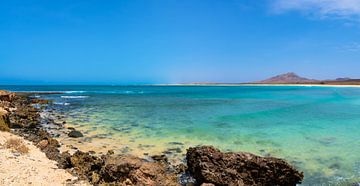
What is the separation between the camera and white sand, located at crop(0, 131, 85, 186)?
9008mm

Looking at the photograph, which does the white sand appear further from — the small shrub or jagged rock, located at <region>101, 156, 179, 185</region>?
jagged rock, located at <region>101, 156, 179, 185</region>

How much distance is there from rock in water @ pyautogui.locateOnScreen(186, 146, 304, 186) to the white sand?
4536 mm

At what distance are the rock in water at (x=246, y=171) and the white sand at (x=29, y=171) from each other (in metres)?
4.54

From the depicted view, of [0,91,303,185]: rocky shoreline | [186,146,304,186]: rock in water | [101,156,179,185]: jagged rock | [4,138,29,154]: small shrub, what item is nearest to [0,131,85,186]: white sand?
[4,138,29,154]: small shrub

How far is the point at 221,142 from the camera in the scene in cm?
1662

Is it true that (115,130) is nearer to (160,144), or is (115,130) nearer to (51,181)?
(160,144)

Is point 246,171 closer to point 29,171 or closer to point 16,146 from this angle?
point 29,171

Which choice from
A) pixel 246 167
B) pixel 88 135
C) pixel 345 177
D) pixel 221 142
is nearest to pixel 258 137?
pixel 221 142

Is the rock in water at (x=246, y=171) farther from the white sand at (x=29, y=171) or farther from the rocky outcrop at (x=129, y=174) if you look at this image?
the white sand at (x=29, y=171)

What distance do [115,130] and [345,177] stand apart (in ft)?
47.4

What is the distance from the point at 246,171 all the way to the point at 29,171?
706 centimetres

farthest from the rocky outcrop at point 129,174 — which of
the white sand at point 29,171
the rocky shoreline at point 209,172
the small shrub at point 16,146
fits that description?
the small shrub at point 16,146

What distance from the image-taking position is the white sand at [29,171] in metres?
9.01

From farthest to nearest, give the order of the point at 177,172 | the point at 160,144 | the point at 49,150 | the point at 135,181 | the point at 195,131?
the point at 195,131 < the point at 160,144 < the point at 49,150 < the point at 177,172 < the point at 135,181
